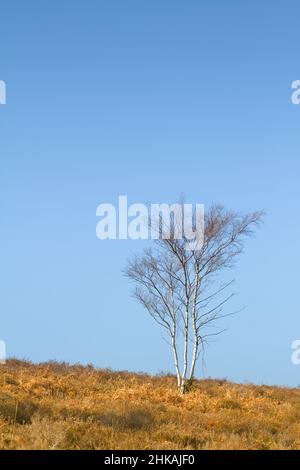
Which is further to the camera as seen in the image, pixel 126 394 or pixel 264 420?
pixel 126 394

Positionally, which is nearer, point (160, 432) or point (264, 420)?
point (160, 432)

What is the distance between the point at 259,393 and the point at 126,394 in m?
7.68

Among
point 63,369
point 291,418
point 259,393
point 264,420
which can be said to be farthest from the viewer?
point 63,369

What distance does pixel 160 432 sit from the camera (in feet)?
40.1

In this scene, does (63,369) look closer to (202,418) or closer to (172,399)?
(172,399)

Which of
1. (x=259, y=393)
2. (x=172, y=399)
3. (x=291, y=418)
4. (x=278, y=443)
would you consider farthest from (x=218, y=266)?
(x=278, y=443)
